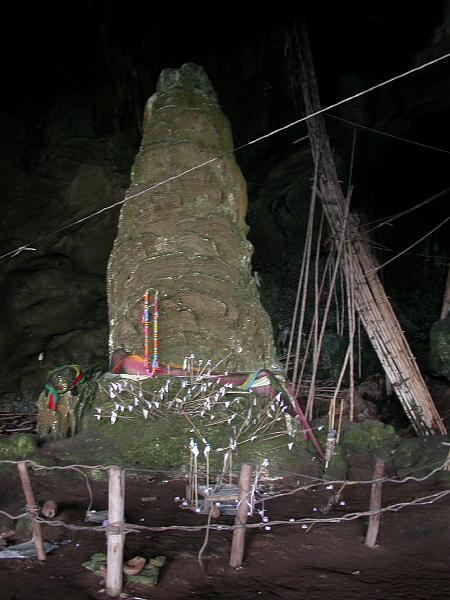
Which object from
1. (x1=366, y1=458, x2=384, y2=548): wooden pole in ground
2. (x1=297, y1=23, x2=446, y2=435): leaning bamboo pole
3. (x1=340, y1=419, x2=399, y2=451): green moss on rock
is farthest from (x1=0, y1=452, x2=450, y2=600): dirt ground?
(x1=297, y1=23, x2=446, y2=435): leaning bamboo pole

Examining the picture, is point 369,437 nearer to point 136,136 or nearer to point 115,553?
point 115,553

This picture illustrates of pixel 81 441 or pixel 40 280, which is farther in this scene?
pixel 40 280

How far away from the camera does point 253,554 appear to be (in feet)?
8.16

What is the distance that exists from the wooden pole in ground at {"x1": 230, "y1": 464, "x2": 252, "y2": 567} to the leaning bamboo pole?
102 inches

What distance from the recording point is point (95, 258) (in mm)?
6707

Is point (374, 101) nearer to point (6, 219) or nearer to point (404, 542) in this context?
point (6, 219)

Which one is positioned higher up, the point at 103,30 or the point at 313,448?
the point at 103,30

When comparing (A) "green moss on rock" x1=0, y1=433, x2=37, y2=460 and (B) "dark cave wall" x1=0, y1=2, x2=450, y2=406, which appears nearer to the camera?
(A) "green moss on rock" x1=0, y1=433, x2=37, y2=460

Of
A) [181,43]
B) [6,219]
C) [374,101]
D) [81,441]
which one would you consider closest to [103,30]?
[181,43]

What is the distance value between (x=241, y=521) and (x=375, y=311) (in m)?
2.76

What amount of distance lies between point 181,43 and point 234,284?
2.42 m

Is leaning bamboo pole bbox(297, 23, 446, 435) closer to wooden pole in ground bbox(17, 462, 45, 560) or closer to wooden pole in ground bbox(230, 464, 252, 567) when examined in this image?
wooden pole in ground bbox(230, 464, 252, 567)

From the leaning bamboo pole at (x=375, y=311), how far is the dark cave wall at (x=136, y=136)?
2.43 ft

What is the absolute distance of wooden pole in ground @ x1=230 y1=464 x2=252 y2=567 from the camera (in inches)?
91.7
